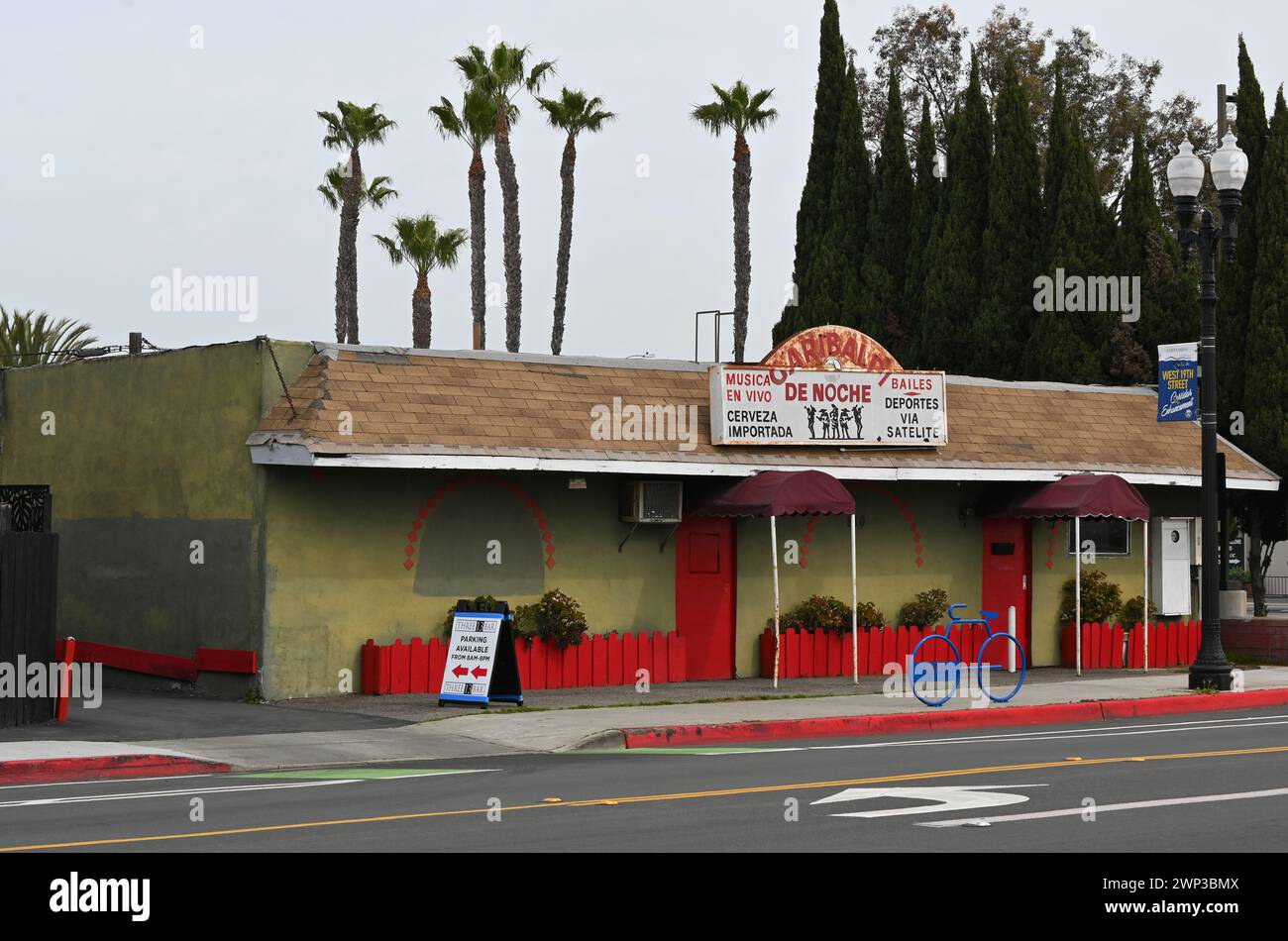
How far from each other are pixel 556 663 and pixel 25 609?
7.07 metres

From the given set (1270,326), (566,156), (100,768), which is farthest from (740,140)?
(100,768)

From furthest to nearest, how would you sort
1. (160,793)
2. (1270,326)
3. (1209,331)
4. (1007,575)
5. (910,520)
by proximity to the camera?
1. (1270,326)
2. (1007,575)
3. (910,520)
4. (1209,331)
5. (160,793)

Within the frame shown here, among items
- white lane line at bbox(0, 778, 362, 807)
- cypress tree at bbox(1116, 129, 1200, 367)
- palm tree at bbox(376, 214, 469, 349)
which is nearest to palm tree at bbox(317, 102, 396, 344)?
palm tree at bbox(376, 214, 469, 349)

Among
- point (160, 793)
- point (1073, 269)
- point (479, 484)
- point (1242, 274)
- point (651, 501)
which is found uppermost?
point (1073, 269)

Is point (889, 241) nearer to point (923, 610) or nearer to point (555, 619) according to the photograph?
point (923, 610)

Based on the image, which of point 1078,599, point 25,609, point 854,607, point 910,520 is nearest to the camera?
point 25,609

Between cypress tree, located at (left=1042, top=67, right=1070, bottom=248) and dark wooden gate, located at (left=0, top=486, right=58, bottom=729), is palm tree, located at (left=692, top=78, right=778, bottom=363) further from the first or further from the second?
dark wooden gate, located at (left=0, top=486, right=58, bottom=729)

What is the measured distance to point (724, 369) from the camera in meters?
24.6

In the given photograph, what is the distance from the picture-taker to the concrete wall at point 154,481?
22.2 meters

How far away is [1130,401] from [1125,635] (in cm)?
401

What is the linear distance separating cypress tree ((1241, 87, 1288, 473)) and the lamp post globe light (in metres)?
11.2

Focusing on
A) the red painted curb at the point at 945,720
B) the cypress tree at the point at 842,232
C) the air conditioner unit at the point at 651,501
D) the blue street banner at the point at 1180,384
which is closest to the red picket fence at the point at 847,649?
the air conditioner unit at the point at 651,501

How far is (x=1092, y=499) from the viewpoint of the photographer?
26109 millimetres
